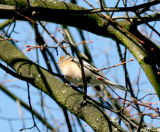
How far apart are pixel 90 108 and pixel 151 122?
2198 millimetres

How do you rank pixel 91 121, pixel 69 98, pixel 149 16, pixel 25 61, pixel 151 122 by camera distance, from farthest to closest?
pixel 151 122 < pixel 149 16 < pixel 25 61 < pixel 69 98 < pixel 91 121

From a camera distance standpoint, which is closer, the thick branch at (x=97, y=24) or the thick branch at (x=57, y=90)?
the thick branch at (x=57, y=90)

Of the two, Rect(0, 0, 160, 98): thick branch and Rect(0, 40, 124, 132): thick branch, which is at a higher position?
Rect(0, 0, 160, 98): thick branch

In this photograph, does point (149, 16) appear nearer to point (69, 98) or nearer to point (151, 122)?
point (69, 98)

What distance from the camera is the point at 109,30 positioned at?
309 cm

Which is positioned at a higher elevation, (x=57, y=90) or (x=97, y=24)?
(x=97, y=24)

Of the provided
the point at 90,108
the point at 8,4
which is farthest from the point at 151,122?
the point at 8,4

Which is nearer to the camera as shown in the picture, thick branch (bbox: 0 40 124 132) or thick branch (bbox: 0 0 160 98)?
thick branch (bbox: 0 40 124 132)

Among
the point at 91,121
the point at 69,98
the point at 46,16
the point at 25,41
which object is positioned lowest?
the point at 91,121

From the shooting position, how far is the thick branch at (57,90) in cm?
231

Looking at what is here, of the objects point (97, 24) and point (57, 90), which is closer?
point (57, 90)

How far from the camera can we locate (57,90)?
2523 millimetres

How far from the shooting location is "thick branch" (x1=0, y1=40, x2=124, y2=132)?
2.31m

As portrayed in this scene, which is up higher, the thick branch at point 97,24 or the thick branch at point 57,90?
the thick branch at point 97,24
